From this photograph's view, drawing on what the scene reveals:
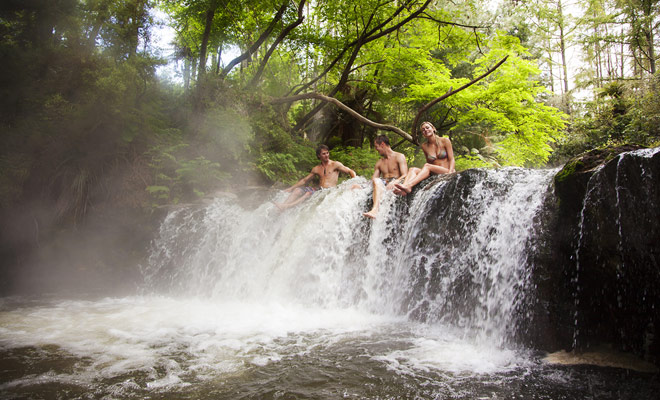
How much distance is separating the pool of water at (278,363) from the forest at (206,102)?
11.0 ft

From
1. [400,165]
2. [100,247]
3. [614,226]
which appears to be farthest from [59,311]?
[614,226]

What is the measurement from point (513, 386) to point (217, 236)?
18.7ft

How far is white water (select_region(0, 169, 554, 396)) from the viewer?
3385 millimetres

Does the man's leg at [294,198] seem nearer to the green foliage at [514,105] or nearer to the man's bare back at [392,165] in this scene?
the man's bare back at [392,165]

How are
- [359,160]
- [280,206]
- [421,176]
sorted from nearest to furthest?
[421,176] → [280,206] → [359,160]

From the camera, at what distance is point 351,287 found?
5.40 metres

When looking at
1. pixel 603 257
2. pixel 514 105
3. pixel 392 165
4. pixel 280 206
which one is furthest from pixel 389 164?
pixel 514 105

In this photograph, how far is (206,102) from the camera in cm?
903

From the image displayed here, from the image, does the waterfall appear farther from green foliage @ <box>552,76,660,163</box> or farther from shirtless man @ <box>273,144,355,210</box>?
green foliage @ <box>552,76,660,163</box>

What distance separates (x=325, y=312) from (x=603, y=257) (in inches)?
125

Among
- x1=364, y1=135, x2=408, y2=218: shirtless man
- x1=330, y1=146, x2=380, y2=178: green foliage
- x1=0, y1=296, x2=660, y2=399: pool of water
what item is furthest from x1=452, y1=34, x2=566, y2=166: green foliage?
x1=0, y1=296, x2=660, y2=399: pool of water

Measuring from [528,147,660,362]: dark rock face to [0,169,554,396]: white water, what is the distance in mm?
281

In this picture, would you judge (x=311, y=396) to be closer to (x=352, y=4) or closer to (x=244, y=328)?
(x=244, y=328)

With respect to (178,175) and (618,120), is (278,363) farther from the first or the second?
(618,120)
